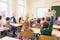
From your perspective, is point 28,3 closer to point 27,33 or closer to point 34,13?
point 34,13

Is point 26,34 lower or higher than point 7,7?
lower

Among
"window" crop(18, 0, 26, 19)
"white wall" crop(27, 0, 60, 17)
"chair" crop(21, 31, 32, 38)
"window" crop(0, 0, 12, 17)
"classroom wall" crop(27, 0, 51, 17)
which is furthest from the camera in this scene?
"classroom wall" crop(27, 0, 51, 17)

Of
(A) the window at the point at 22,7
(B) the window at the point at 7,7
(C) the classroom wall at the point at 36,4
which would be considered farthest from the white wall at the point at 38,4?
(B) the window at the point at 7,7

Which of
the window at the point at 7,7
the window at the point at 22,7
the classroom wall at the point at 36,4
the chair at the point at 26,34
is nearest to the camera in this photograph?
the chair at the point at 26,34

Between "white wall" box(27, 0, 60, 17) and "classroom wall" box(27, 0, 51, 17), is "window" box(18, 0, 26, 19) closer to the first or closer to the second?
"white wall" box(27, 0, 60, 17)

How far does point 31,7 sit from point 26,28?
7954 mm

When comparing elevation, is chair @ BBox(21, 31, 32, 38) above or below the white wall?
below

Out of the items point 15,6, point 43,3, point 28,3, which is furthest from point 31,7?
point 15,6

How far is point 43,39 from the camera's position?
256 cm

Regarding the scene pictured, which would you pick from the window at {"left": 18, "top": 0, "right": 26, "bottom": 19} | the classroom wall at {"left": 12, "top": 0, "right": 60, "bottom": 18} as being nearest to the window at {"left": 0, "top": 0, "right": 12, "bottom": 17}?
the window at {"left": 18, "top": 0, "right": 26, "bottom": 19}

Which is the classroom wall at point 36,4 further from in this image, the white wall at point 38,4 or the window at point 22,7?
the window at point 22,7

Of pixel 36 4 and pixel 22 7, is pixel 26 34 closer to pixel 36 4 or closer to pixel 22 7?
pixel 22 7

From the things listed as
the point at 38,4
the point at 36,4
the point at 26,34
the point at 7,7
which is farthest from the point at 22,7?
the point at 26,34

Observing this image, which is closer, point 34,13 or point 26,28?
point 26,28
